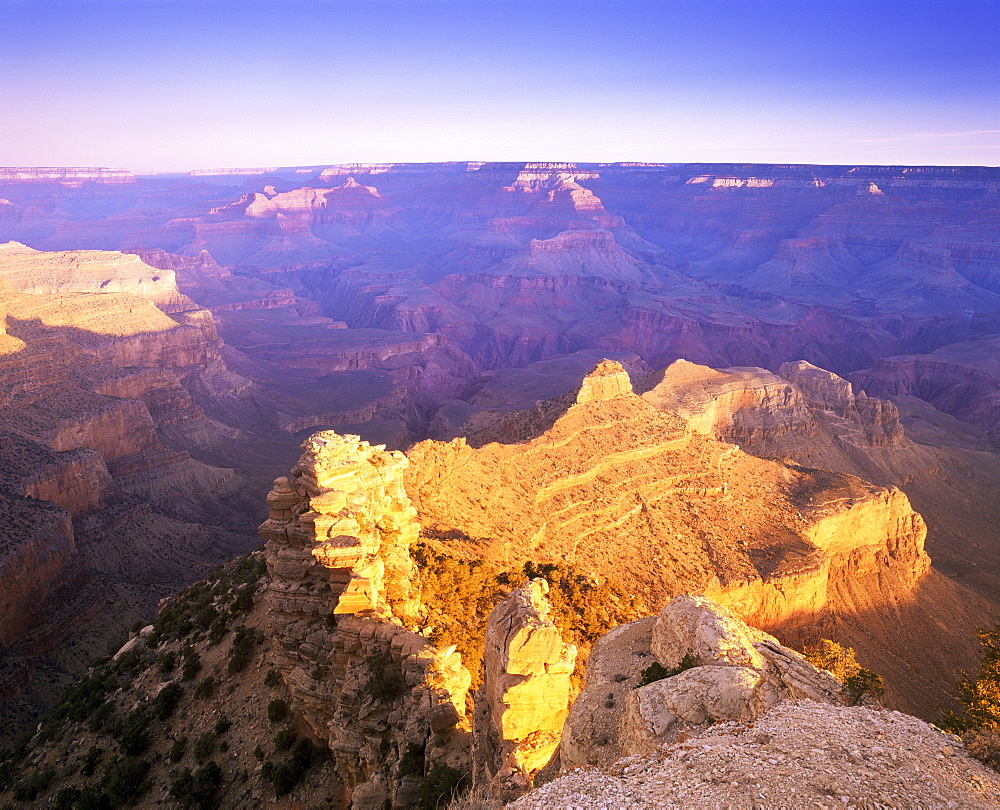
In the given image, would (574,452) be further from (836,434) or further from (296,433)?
(296,433)

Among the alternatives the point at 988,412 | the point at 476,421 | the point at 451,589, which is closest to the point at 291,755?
the point at 451,589

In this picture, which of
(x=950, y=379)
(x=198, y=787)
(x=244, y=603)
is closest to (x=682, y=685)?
(x=198, y=787)

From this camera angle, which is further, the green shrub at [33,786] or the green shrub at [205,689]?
the green shrub at [205,689]

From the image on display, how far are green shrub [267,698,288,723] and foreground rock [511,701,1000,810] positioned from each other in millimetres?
12295

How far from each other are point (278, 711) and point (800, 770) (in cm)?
1468

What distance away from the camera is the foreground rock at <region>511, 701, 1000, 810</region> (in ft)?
21.1

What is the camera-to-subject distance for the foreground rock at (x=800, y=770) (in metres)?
6.45

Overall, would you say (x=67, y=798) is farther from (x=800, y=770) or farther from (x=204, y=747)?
(x=800, y=770)

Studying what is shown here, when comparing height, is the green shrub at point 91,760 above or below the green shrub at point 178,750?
below

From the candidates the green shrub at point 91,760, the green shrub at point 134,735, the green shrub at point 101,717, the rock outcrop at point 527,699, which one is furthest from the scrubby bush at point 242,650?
the rock outcrop at point 527,699

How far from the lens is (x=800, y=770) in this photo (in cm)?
680

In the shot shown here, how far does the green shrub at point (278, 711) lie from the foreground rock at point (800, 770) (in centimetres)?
1229

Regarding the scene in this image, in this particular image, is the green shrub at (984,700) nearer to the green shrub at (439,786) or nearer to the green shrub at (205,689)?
the green shrub at (439,786)

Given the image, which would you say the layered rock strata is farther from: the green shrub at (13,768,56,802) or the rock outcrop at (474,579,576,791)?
the green shrub at (13,768,56,802)
